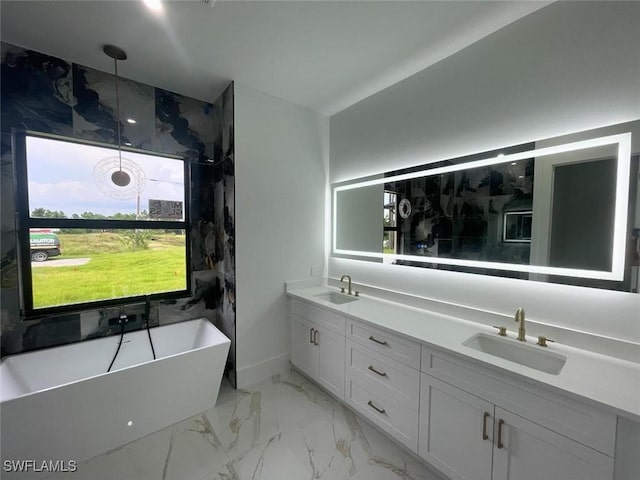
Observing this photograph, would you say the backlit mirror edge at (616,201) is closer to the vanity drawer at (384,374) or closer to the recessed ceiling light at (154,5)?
the vanity drawer at (384,374)

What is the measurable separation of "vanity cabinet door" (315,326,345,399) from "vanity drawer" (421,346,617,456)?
87 centimetres

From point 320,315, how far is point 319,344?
287mm

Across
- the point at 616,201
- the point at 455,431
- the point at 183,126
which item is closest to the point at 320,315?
the point at 455,431

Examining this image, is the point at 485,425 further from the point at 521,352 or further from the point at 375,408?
the point at 375,408

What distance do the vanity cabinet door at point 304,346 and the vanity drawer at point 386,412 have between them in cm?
49

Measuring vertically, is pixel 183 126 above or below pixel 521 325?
above

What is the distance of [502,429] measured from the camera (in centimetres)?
131

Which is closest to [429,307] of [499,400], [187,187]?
[499,400]

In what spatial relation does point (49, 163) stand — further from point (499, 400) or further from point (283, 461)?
point (499, 400)

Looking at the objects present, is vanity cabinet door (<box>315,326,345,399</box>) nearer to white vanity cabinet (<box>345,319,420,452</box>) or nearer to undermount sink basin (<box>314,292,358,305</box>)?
white vanity cabinet (<box>345,319,420,452</box>)

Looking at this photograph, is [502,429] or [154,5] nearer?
[502,429]

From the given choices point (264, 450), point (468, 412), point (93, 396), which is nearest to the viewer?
point (468, 412)

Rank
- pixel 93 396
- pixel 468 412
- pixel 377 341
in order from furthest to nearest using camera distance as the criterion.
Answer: pixel 377 341 < pixel 93 396 < pixel 468 412

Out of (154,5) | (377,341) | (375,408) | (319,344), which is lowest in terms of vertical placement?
(375,408)
